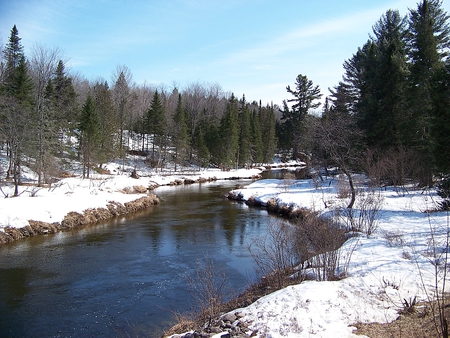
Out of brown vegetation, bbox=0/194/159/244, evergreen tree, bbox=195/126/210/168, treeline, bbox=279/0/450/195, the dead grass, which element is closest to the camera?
the dead grass

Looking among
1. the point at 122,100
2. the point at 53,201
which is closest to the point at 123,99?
the point at 122,100

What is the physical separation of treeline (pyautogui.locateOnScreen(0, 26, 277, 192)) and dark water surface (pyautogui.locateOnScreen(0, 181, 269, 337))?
9709 mm

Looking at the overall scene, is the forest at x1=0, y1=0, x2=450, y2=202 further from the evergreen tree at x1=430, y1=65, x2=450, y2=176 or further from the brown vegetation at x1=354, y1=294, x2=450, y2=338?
the brown vegetation at x1=354, y1=294, x2=450, y2=338

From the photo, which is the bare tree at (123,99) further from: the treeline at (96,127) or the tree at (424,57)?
the tree at (424,57)

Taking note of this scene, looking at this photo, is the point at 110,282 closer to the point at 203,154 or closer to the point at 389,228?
the point at 389,228

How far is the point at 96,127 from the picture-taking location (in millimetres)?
36125

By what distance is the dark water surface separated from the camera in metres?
7.96

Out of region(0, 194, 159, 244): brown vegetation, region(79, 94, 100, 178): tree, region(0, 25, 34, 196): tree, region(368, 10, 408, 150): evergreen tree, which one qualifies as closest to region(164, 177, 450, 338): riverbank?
region(0, 194, 159, 244): brown vegetation

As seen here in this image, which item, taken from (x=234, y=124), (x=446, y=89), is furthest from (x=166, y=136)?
(x=446, y=89)

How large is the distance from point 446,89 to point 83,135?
34062 mm

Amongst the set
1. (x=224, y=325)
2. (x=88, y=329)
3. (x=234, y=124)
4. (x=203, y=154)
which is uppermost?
(x=234, y=124)

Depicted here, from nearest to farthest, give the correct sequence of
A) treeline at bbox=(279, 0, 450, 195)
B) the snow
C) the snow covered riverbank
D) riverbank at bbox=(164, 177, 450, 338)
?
riverbank at bbox=(164, 177, 450, 338) → the snow → the snow covered riverbank → treeline at bbox=(279, 0, 450, 195)

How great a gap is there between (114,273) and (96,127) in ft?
92.9

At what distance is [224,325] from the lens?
581 cm
